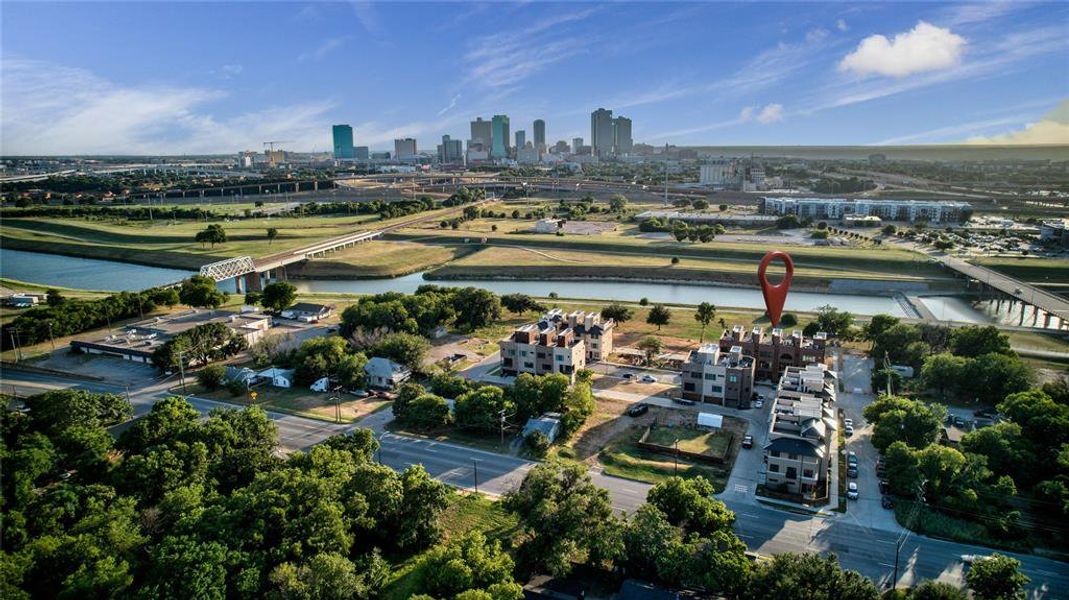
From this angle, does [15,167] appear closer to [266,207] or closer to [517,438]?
[266,207]

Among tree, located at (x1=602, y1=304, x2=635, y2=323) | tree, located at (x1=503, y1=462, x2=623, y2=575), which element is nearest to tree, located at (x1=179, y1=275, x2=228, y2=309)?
tree, located at (x1=602, y1=304, x2=635, y2=323)

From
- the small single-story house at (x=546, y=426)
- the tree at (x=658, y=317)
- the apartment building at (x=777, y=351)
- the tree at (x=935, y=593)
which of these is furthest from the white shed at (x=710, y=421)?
the tree at (x=658, y=317)

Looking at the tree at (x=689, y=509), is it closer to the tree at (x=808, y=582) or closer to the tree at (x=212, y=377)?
the tree at (x=808, y=582)

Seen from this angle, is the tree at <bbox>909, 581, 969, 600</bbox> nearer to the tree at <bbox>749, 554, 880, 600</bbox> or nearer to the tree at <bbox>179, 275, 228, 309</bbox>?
the tree at <bbox>749, 554, 880, 600</bbox>

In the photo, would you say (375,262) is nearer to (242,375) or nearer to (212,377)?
(242,375)

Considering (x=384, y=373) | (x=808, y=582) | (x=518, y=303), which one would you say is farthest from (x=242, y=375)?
(x=808, y=582)
